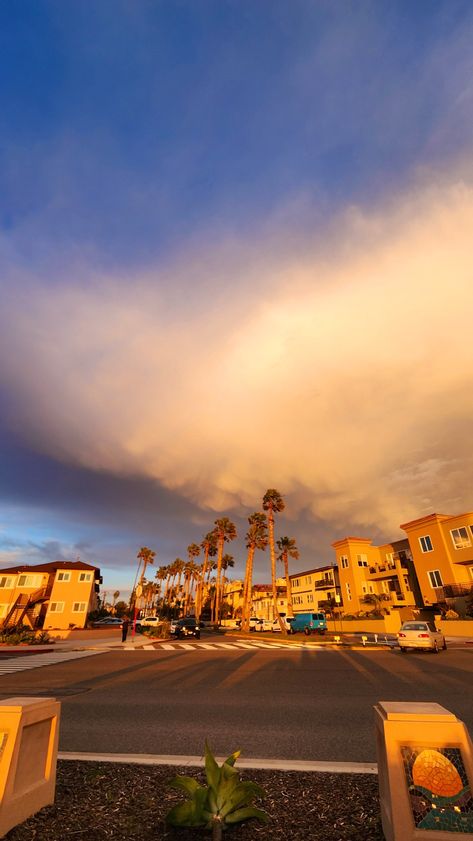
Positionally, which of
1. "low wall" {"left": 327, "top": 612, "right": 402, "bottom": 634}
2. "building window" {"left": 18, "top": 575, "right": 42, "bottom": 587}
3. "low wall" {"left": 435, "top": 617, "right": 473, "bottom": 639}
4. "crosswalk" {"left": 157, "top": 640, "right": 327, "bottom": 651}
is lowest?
"crosswalk" {"left": 157, "top": 640, "right": 327, "bottom": 651}

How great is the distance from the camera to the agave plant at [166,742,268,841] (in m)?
3.21

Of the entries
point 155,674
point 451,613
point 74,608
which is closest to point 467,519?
point 451,613

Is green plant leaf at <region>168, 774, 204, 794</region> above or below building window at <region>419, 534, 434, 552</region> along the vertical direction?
below

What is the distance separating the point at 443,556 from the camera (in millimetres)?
41094

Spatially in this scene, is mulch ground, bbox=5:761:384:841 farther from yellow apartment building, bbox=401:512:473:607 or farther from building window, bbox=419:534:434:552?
building window, bbox=419:534:434:552

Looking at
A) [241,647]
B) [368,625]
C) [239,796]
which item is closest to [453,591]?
[368,625]

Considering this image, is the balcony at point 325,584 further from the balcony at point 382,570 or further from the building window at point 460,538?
the building window at point 460,538

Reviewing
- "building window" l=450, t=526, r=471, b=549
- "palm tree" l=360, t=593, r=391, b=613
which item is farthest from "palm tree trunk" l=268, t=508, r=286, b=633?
"building window" l=450, t=526, r=471, b=549

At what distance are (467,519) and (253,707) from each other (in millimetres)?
38321

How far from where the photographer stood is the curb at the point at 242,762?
15.2 ft

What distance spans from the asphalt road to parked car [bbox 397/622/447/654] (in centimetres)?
310

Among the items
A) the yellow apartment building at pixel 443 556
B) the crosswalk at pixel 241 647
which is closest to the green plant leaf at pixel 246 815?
the crosswalk at pixel 241 647

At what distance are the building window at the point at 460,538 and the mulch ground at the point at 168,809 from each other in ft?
136

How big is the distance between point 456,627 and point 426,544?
13.3 metres
